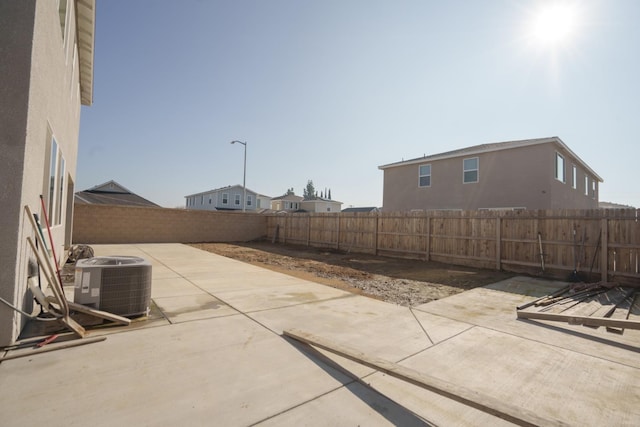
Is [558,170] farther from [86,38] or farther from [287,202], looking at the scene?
[287,202]

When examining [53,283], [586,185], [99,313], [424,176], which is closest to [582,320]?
[99,313]

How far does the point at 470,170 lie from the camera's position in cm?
1495

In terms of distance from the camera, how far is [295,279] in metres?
7.62

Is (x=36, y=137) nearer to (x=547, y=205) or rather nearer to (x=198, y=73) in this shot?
(x=198, y=73)

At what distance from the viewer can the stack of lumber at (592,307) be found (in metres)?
4.20

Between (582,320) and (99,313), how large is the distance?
652cm

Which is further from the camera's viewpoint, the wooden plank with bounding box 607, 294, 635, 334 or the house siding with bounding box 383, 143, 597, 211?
the house siding with bounding box 383, 143, 597, 211

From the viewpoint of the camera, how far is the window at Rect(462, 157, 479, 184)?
48.4ft

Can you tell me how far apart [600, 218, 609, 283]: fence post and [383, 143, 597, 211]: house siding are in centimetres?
549

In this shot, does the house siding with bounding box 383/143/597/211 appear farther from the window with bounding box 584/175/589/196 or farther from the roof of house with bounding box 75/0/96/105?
the roof of house with bounding box 75/0/96/105

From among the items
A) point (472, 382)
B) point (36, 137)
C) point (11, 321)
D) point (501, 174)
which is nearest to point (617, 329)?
point (472, 382)

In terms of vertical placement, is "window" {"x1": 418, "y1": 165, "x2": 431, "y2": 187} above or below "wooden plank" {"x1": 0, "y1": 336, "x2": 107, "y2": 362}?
above

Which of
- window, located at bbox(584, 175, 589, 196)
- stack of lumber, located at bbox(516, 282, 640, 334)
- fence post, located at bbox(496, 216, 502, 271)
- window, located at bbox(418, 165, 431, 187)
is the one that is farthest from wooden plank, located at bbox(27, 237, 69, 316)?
window, located at bbox(584, 175, 589, 196)

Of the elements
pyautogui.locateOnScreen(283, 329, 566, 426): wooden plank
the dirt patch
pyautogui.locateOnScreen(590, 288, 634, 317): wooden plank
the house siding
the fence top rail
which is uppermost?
the house siding
